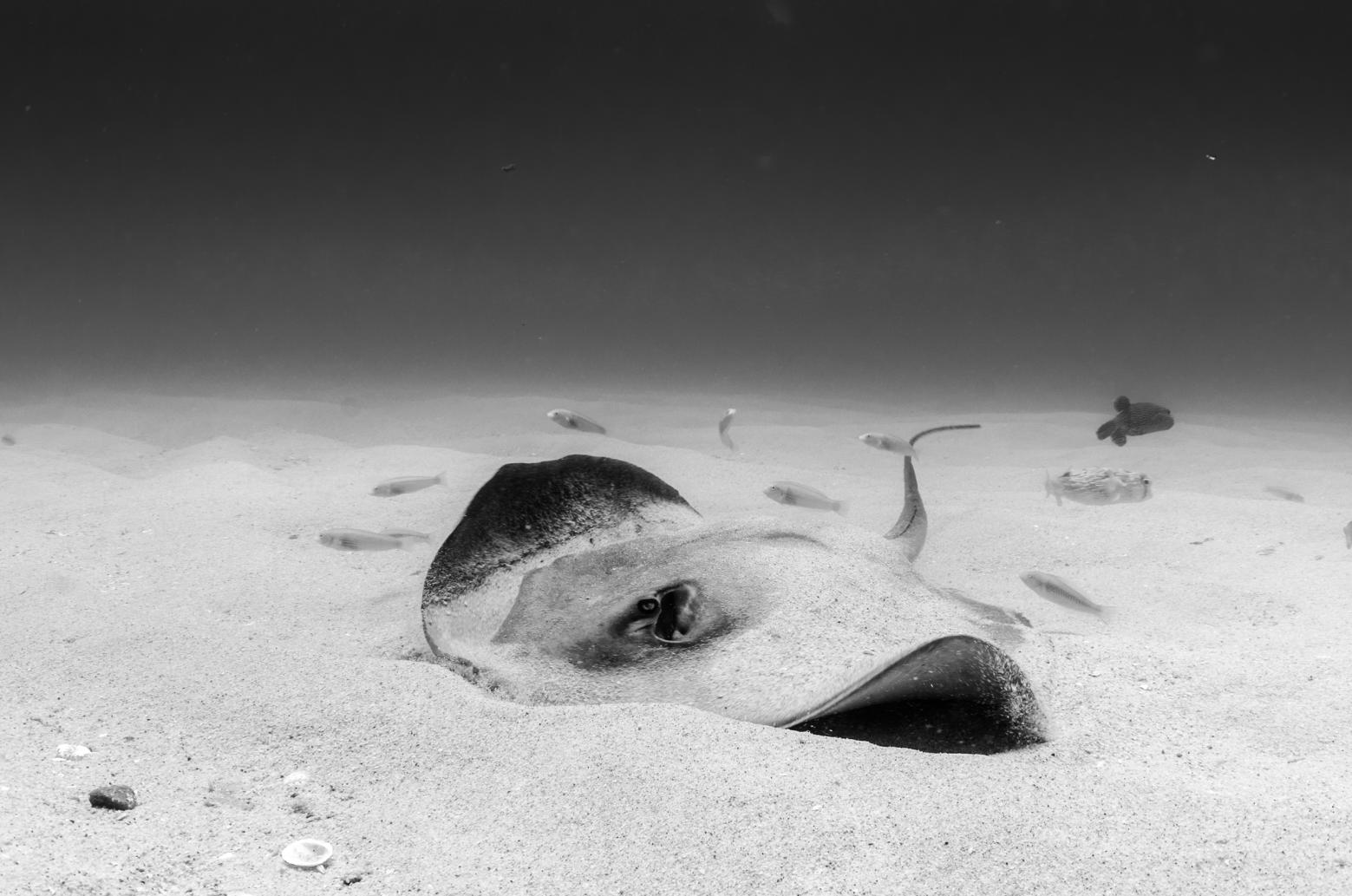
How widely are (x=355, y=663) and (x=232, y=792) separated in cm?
73

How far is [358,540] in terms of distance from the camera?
3.70 meters

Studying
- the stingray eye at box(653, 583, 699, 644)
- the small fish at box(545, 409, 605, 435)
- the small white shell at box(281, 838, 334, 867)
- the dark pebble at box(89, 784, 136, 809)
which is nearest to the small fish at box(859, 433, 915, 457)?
the small fish at box(545, 409, 605, 435)

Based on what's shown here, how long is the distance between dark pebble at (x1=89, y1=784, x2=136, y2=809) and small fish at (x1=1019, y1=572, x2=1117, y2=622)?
3151 mm

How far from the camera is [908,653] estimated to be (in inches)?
59.4

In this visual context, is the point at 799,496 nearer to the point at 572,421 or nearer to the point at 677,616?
the point at 572,421

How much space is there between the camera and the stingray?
1570mm

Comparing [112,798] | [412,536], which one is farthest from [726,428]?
[112,798]

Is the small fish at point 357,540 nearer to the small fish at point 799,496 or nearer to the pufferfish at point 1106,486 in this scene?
the small fish at point 799,496

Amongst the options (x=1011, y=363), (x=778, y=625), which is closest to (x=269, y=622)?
(x=778, y=625)

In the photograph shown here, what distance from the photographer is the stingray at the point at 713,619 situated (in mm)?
1570

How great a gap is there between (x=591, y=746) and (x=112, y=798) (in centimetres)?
102

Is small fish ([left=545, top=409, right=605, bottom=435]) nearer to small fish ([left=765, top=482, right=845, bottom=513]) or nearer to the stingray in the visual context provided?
small fish ([left=765, top=482, right=845, bottom=513])

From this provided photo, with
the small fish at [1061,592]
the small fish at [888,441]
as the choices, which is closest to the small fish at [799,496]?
the small fish at [888,441]

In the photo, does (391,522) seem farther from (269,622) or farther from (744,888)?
(744,888)
